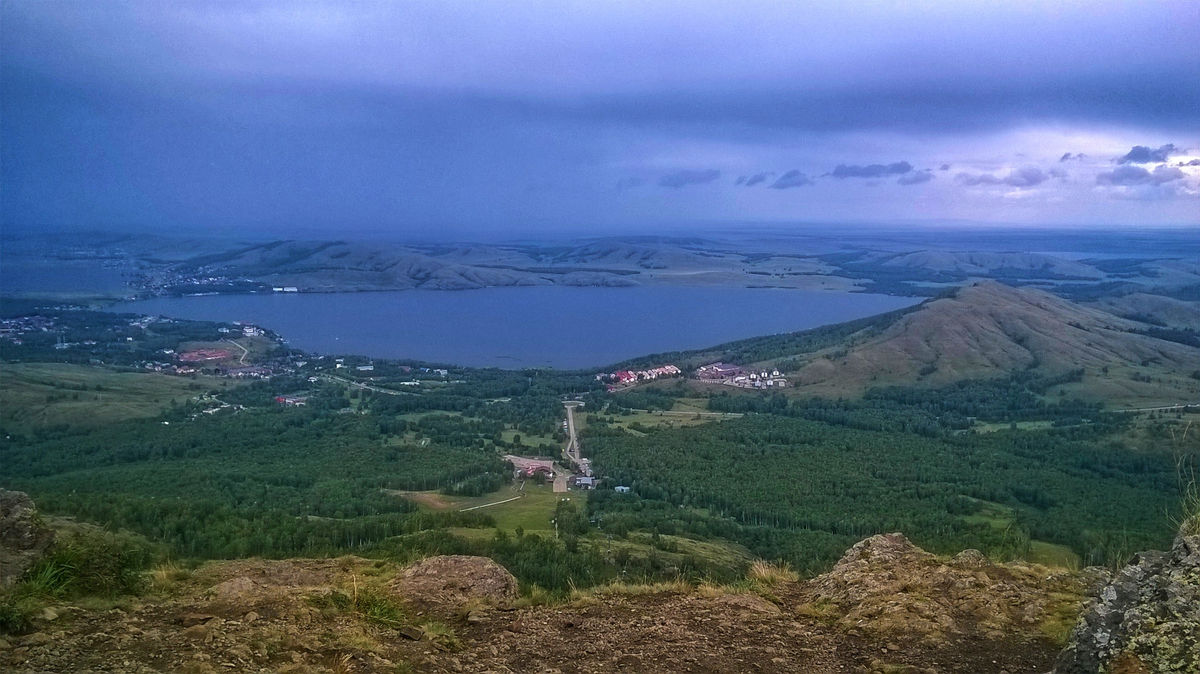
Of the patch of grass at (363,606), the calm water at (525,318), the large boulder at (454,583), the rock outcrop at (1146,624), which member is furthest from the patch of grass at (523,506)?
the calm water at (525,318)

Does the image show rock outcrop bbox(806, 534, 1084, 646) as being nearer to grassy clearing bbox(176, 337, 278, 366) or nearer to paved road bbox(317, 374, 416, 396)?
paved road bbox(317, 374, 416, 396)

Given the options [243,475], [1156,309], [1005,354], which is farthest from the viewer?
[1156,309]

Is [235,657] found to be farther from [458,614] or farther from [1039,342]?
[1039,342]

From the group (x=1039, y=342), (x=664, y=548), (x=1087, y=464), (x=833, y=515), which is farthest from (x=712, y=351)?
(x=664, y=548)

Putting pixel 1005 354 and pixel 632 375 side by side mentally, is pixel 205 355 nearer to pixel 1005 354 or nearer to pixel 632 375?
pixel 632 375

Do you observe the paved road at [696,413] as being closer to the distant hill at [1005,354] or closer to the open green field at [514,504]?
the distant hill at [1005,354]

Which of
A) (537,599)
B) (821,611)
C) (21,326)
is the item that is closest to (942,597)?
(821,611)

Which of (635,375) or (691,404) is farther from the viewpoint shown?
(635,375)

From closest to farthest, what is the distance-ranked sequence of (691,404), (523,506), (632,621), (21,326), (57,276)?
(632,621) → (523,506) → (691,404) → (21,326) → (57,276)
